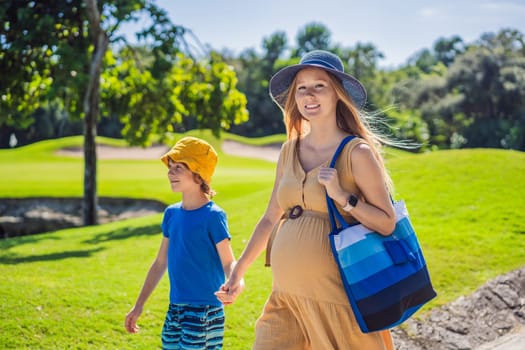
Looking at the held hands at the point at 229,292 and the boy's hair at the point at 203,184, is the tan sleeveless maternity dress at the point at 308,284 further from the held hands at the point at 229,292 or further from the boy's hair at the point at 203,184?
the boy's hair at the point at 203,184

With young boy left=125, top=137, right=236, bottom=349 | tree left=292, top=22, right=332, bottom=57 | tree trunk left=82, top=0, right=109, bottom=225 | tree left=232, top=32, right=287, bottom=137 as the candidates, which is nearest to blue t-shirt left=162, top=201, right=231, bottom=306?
young boy left=125, top=137, right=236, bottom=349

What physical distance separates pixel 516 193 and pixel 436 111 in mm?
39166

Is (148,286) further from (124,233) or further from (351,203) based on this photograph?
(124,233)

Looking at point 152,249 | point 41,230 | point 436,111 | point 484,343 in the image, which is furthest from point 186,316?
point 436,111

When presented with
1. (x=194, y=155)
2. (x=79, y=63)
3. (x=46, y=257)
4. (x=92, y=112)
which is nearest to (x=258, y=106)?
(x=92, y=112)

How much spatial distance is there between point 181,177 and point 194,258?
533 mm

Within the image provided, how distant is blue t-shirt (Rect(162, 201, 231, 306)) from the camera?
12.6 feet

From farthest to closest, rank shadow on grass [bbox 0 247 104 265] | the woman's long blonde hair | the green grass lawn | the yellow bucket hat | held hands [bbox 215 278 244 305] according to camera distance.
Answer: shadow on grass [bbox 0 247 104 265] < the green grass lawn < the yellow bucket hat < held hands [bbox 215 278 244 305] < the woman's long blonde hair

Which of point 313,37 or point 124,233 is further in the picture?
point 313,37

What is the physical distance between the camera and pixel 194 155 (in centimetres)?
401

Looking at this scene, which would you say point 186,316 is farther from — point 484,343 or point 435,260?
point 435,260

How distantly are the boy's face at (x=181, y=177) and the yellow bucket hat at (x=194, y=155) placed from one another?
0.13 feet

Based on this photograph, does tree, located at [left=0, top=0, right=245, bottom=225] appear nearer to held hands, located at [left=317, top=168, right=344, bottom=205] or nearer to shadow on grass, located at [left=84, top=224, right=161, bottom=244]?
shadow on grass, located at [left=84, top=224, right=161, bottom=244]

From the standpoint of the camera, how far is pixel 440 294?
7.47 metres
